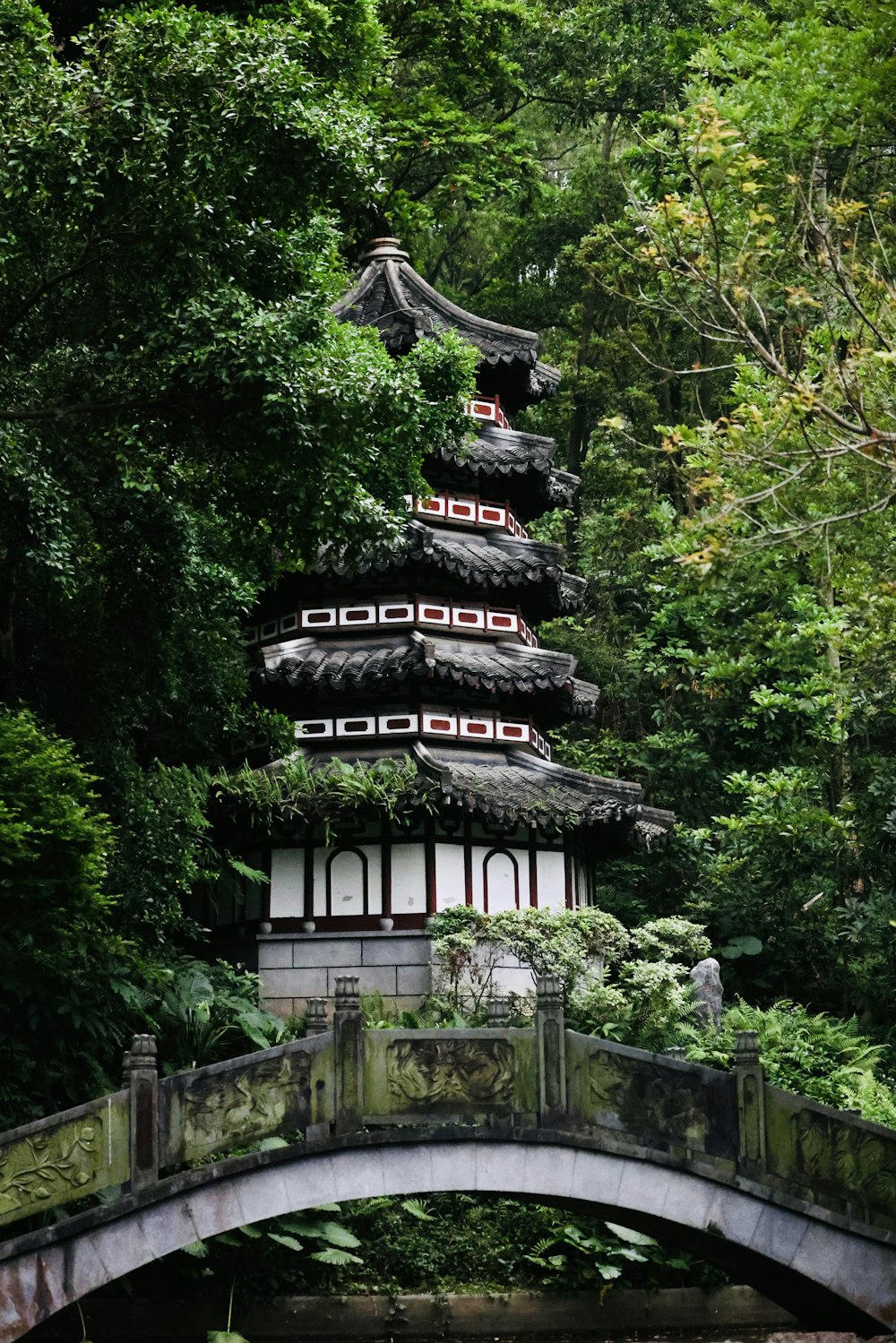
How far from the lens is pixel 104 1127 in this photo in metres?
13.7

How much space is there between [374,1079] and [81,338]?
7.05 m

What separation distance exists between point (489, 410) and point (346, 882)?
7432 millimetres

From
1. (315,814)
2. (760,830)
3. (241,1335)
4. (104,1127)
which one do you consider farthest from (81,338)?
(760,830)

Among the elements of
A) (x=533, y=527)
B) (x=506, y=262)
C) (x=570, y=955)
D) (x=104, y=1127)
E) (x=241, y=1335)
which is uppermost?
(x=506, y=262)

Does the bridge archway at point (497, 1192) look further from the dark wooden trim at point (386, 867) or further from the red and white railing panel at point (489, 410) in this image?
the red and white railing panel at point (489, 410)

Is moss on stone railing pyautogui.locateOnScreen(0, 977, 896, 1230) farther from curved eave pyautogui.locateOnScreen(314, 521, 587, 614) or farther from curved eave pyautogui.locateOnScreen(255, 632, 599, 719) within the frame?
curved eave pyautogui.locateOnScreen(314, 521, 587, 614)

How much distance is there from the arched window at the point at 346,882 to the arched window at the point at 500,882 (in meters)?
1.61

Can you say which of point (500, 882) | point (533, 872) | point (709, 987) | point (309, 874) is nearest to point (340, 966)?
point (309, 874)

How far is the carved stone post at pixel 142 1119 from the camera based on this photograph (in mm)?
13688

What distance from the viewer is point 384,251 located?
26.0 meters

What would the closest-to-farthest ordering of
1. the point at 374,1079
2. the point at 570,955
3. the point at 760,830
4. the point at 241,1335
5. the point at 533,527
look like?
the point at 374,1079, the point at 241,1335, the point at 570,955, the point at 760,830, the point at 533,527

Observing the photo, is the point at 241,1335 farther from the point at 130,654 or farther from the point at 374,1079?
the point at 130,654

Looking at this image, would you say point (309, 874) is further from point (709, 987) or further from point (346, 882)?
point (709, 987)

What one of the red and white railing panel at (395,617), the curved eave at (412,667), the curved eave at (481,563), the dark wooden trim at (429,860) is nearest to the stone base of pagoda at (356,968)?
the dark wooden trim at (429,860)
